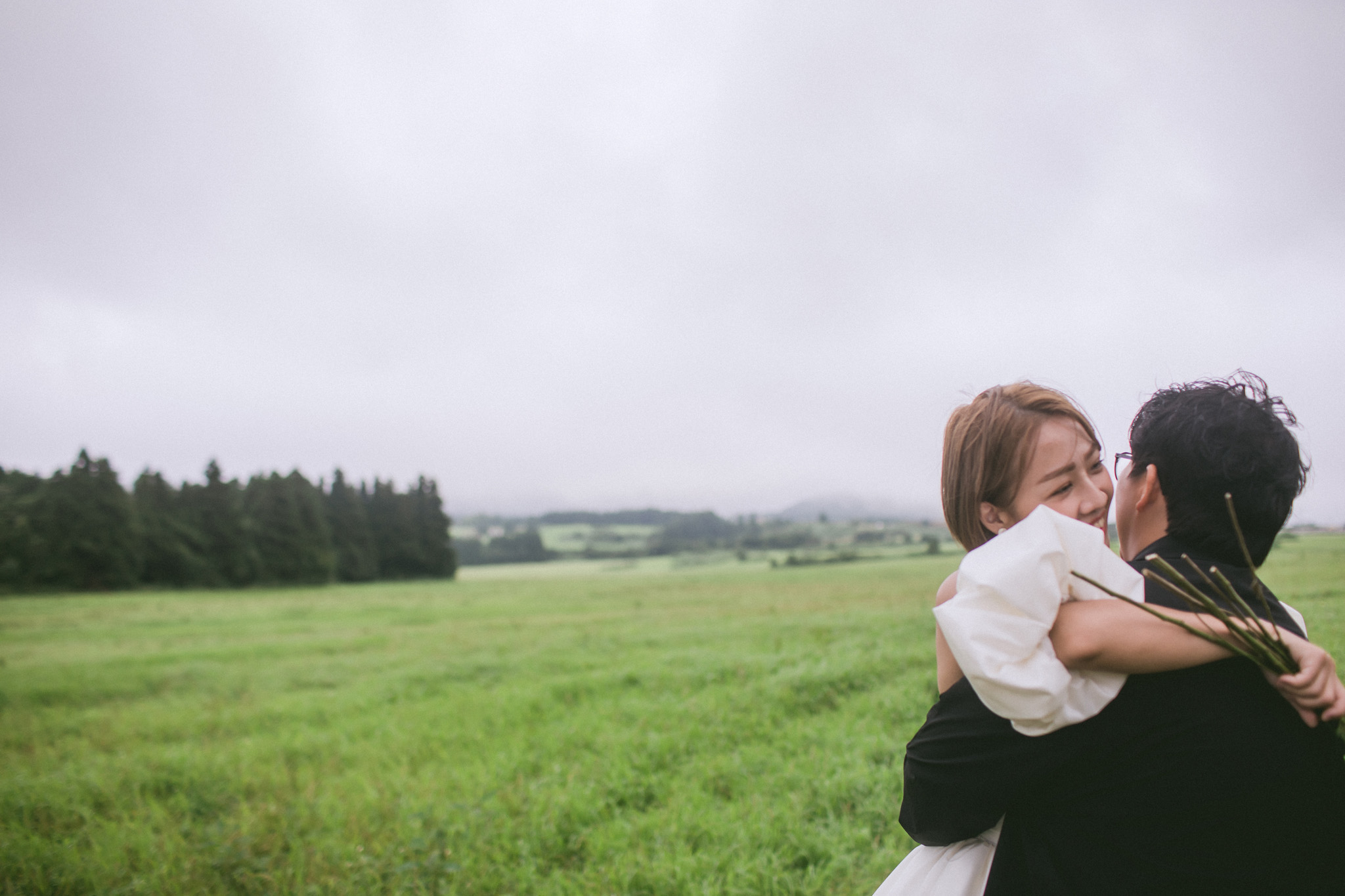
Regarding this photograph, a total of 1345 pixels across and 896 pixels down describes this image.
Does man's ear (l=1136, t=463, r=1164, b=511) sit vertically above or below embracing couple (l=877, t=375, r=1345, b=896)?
above

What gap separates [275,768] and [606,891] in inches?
175

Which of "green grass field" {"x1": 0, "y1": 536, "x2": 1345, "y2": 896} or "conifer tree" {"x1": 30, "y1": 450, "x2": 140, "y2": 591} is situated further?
"conifer tree" {"x1": 30, "y1": 450, "x2": 140, "y2": 591}

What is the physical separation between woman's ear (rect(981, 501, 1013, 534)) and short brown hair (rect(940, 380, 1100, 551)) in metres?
0.01

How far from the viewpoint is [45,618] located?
20.4m

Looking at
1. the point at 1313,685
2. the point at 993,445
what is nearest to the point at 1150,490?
the point at 993,445

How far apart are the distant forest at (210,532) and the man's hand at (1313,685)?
43330 mm

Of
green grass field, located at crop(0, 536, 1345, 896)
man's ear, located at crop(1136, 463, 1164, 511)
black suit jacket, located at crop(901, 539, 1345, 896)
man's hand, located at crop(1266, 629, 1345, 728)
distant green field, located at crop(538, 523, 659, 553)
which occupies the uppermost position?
man's ear, located at crop(1136, 463, 1164, 511)

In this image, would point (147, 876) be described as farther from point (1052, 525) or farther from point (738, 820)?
point (1052, 525)

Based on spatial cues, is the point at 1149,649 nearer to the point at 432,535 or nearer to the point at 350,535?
the point at 350,535

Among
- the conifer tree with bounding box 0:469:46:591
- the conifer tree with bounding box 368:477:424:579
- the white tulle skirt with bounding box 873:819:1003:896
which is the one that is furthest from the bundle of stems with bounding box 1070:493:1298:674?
the conifer tree with bounding box 368:477:424:579

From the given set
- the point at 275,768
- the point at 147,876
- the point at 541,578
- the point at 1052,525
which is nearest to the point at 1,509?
the point at 541,578

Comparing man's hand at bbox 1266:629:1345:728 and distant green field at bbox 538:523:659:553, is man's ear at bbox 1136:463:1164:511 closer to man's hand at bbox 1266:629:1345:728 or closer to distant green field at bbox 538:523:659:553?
man's hand at bbox 1266:629:1345:728

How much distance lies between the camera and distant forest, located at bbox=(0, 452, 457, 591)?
3403 centimetres

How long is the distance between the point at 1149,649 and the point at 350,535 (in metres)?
62.7
